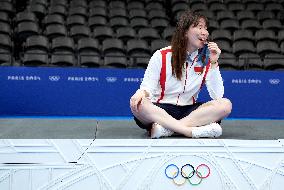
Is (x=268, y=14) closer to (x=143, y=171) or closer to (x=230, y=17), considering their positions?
(x=230, y=17)

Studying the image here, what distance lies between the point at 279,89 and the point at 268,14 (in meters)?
2.72

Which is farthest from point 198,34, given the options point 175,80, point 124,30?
point 124,30

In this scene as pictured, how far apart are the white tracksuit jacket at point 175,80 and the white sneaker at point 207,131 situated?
0.36m

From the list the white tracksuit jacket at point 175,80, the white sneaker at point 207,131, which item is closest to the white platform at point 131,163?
the white sneaker at point 207,131

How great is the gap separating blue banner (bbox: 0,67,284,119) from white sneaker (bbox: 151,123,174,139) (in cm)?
286

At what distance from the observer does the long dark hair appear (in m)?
3.02

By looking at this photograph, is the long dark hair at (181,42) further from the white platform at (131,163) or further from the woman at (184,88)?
the white platform at (131,163)

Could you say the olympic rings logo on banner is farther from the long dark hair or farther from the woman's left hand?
the woman's left hand

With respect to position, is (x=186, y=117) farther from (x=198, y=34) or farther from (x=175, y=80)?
(x=198, y=34)

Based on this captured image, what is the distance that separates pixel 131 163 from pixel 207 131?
0.57 meters

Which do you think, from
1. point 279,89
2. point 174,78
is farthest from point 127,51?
point 174,78

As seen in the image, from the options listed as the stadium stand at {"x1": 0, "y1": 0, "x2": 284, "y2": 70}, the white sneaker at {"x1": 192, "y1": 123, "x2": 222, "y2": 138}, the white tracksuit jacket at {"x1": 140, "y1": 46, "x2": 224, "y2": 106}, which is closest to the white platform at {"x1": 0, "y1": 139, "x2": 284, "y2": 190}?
the white sneaker at {"x1": 192, "y1": 123, "x2": 222, "y2": 138}

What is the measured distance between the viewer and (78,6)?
25.6 ft

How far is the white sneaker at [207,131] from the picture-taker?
2.82 m
